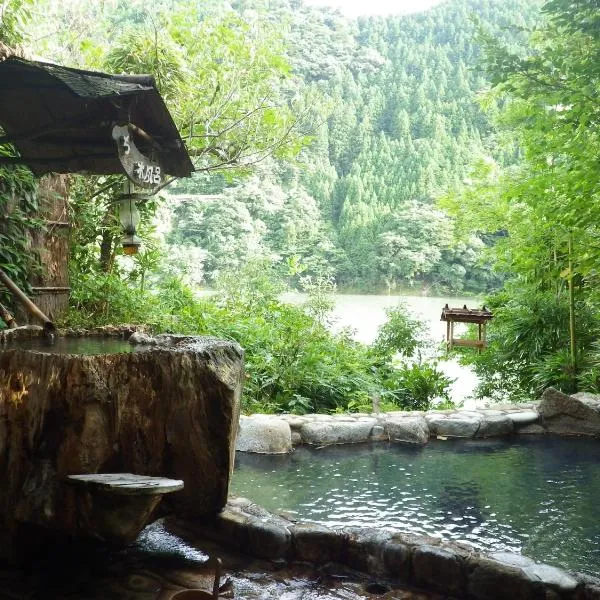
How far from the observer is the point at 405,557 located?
291 cm

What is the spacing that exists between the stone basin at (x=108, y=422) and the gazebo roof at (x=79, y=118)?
139 cm

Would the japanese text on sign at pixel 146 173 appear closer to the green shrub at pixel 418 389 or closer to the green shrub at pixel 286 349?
the green shrub at pixel 286 349

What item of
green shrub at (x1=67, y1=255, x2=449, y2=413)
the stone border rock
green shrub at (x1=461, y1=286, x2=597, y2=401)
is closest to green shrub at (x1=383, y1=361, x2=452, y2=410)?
green shrub at (x1=67, y1=255, x2=449, y2=413)

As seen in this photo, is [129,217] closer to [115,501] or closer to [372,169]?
[115,501]

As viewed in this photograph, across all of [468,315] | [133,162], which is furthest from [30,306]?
[468,315]

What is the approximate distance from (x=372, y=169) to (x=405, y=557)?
1471 centimetres

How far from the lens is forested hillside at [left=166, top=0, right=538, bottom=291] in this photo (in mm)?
14094

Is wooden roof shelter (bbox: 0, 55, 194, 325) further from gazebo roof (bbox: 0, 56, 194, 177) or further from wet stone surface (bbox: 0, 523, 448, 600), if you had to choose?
wet stone surface (bbox: 0, 523, 448, 600)

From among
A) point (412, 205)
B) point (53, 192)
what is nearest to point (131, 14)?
point (412, 205)

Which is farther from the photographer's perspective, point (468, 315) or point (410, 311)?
point (410, 311)

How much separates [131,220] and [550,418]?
4.68 meters

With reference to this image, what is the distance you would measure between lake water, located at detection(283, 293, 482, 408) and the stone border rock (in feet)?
15.0

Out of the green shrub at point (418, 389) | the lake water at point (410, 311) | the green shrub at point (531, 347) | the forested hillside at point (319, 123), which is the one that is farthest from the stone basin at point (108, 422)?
the green shrub at point (531, 347)

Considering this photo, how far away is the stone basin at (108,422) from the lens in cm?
281
